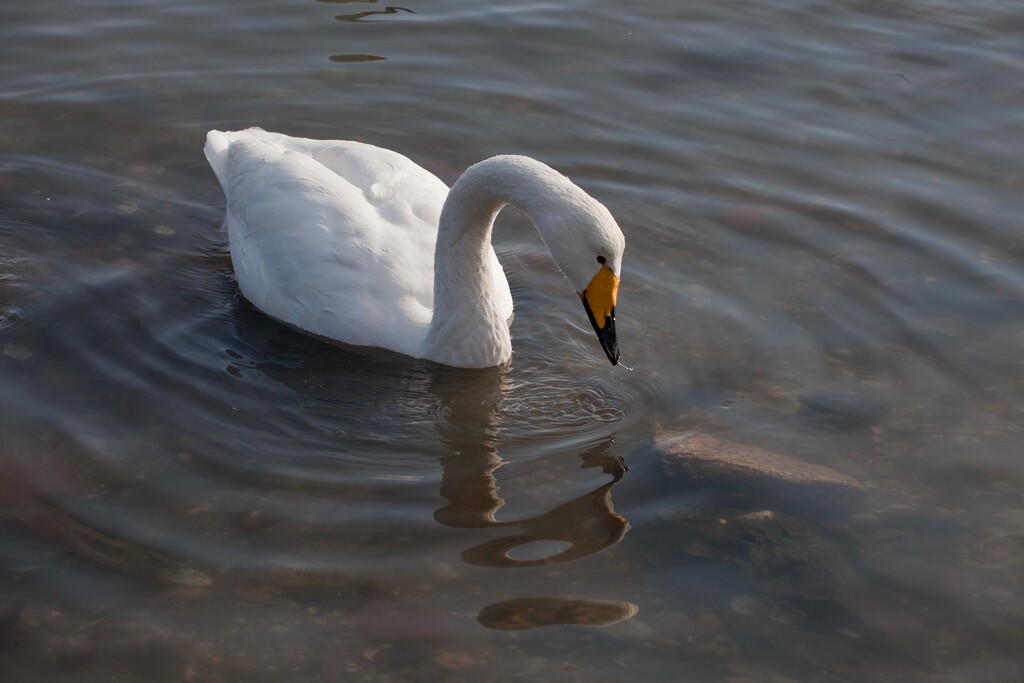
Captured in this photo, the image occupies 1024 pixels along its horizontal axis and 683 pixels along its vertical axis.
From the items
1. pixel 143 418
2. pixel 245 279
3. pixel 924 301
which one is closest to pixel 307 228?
pixel 245 279

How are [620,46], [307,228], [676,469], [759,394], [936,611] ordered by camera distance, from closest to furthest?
[936,611] → [676,469] → [759,394] → [307,228] → [620,46]

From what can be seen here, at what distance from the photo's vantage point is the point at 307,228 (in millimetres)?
7715

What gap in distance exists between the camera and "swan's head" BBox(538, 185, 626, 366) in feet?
20.9

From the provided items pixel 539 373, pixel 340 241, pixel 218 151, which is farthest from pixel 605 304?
pixel 218 151

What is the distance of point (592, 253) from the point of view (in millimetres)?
6418

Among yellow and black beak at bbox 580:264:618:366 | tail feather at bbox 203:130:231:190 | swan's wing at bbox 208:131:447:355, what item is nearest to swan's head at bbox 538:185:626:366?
yellow and black beak at bbox 580:264:618:366

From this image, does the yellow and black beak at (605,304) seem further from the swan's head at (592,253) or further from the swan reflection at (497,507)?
the swan reflection at (497,507)

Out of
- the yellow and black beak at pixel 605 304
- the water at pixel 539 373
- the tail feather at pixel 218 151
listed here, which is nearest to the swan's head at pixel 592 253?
the yellow and black beak at pixel 605 304

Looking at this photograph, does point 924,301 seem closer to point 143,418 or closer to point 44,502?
point 143,418

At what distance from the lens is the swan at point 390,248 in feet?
22.5

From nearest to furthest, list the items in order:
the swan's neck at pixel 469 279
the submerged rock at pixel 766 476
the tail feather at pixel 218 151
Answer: the submerged rock at pixel 766 476 < the swan's neck at pixel 469 279 < the tail feather at pixel 218 151

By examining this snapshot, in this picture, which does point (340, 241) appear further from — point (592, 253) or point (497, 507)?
point (497, 507)

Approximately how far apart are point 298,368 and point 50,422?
1391 millimetres

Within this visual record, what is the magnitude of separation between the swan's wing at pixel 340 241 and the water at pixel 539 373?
0.72 feet
